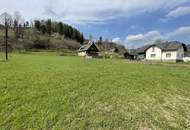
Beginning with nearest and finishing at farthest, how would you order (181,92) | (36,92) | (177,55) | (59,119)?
(59,119) → (36,92) → (181,92) → (177,55)

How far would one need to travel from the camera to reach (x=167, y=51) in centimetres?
4725

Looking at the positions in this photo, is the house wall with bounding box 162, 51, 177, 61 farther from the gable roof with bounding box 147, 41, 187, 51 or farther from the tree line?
the tree line

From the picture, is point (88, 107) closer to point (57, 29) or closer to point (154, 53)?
point (154, 53)

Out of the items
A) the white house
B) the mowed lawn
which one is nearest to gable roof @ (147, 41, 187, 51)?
the white house

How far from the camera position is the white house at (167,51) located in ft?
148

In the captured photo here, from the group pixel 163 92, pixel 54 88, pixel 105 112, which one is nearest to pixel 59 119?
pixel 105 112

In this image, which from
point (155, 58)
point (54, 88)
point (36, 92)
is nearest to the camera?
point (36, 92)

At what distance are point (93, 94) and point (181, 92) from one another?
164 inches

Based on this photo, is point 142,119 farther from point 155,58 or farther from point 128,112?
point 155,58

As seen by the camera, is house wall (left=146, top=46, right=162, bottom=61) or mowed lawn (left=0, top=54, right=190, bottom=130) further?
house wall (left=146, top=46, right=162, bottom=61)

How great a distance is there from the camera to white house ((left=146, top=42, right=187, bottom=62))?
45250 mm

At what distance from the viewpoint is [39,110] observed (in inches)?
209

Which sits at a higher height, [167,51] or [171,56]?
[167,51]

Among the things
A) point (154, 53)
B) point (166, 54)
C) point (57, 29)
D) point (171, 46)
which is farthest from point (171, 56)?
point (57, 29)
